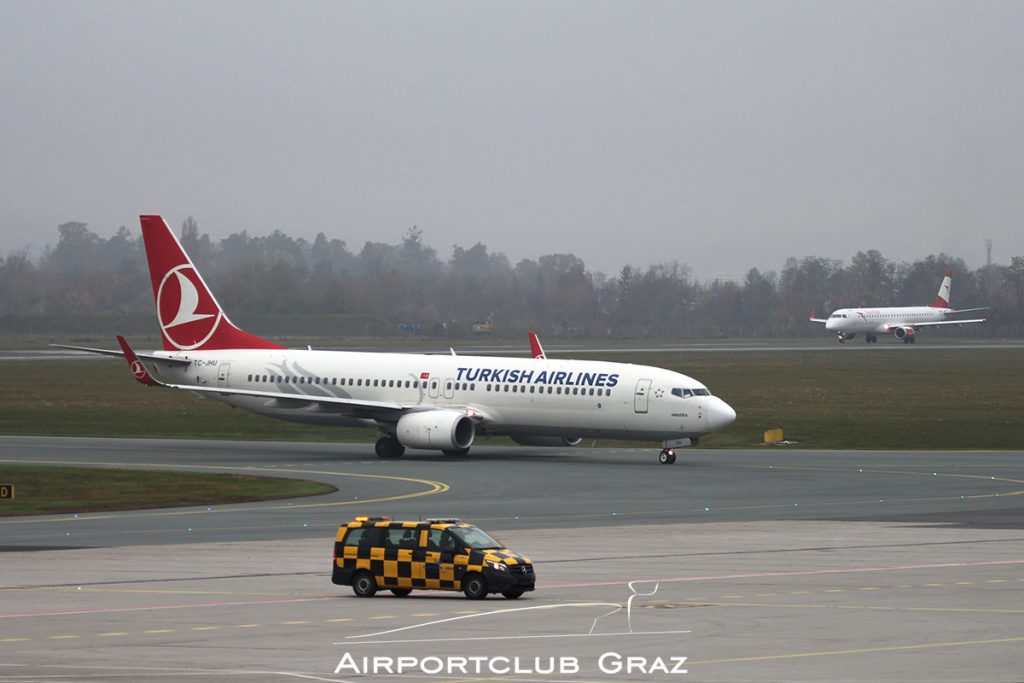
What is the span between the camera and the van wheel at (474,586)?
29.1m

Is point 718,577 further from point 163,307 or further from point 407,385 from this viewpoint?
point 163,307

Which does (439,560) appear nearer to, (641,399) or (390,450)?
(641,399)

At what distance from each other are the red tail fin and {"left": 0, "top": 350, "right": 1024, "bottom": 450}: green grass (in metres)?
7.31

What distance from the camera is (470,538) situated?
1164 inches

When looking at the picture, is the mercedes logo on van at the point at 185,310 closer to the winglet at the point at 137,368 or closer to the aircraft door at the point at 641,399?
the winglet at the point at 137,368

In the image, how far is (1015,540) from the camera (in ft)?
129

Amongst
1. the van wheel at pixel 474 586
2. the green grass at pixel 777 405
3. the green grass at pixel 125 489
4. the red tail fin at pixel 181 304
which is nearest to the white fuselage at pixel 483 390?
the red tail fin at pixel 181 304

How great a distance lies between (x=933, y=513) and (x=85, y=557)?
24851mm

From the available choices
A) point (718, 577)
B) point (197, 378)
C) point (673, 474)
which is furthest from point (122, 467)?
point (718, 577)

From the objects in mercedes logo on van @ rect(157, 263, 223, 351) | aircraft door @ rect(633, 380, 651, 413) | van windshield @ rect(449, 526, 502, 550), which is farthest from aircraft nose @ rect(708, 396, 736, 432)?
van windshield @ rect(449, 526, 502, 550)

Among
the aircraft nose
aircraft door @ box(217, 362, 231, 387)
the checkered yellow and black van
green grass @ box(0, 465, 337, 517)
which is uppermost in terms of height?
aircraft door @ box(217, 362, 231, 387)

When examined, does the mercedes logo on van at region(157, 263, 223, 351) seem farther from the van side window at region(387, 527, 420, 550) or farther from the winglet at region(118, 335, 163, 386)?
the van side window at region(387, 527, 420, 550)

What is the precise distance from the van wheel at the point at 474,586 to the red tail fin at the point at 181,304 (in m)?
44.9

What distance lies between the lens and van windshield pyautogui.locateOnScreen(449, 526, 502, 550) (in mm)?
29359
